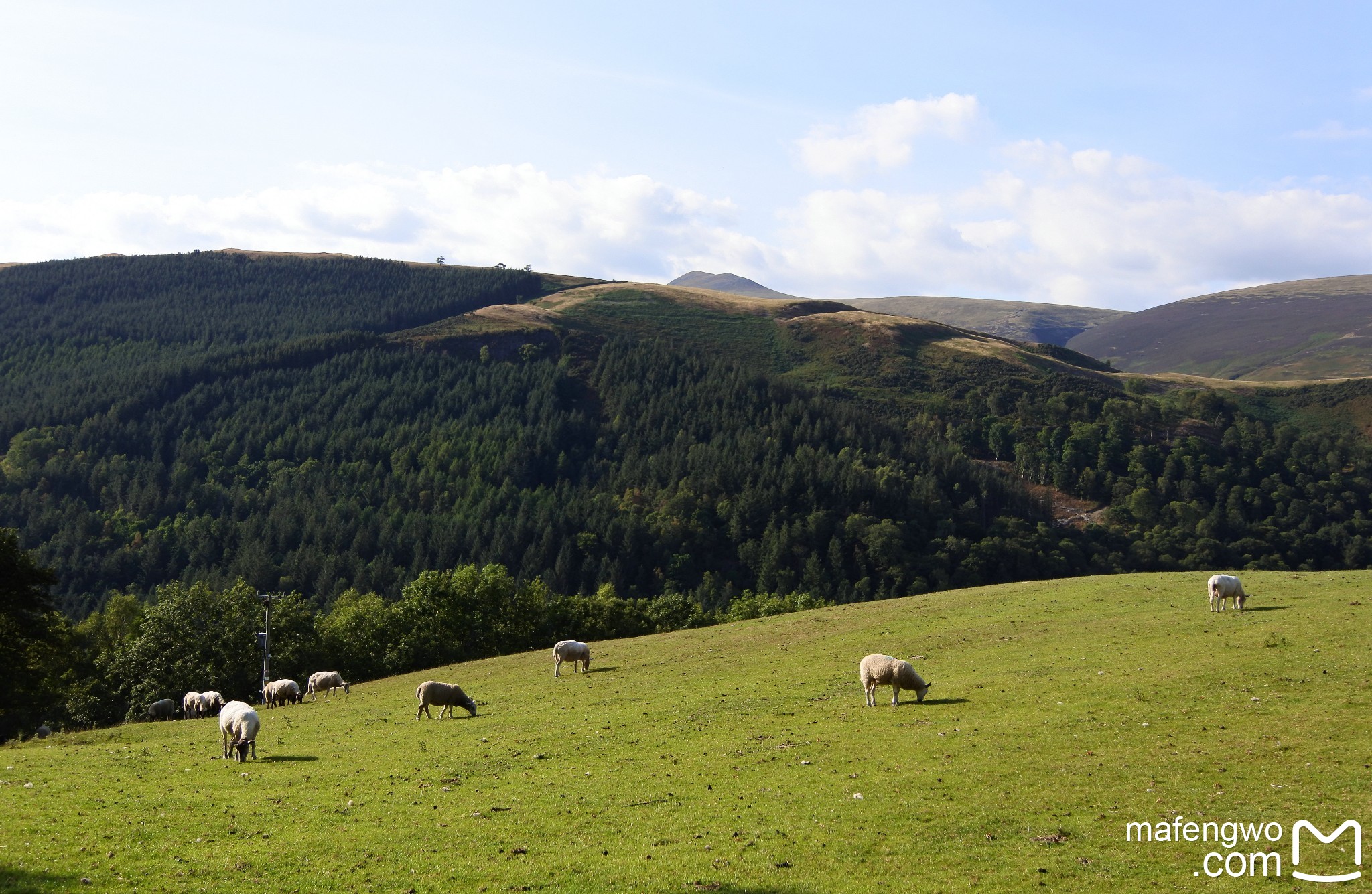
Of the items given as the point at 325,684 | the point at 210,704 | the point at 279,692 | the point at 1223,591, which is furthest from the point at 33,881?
the point at 1223,591

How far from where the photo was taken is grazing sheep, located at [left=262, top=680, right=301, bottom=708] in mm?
50781

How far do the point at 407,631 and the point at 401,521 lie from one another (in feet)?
424

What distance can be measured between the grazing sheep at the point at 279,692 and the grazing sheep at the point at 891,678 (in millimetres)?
33680

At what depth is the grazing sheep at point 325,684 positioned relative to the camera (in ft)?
176

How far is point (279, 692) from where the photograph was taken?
50.9 metres

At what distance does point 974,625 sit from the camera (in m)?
49.7

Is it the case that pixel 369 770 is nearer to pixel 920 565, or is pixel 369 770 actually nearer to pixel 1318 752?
pixel 1318 752

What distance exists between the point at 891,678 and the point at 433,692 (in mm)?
20180

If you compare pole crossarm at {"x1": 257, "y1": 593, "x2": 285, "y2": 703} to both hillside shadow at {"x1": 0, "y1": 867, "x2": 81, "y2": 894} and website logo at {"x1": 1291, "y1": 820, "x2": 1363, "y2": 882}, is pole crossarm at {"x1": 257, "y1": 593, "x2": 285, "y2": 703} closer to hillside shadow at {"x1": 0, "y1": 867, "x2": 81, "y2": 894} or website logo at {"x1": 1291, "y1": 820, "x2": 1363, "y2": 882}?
hillside shadow at {"x1": 0, "y1": 867, "x2": 81, "y2": 894}

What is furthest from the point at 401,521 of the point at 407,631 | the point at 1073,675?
the point at 1073,675

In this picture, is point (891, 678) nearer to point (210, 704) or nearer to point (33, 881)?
point (33, 881)

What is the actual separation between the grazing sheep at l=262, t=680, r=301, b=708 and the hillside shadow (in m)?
34.5

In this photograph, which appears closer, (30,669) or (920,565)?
(30,669)

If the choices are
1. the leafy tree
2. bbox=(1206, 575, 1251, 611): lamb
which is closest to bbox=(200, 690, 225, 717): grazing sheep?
the leafy tree
